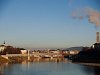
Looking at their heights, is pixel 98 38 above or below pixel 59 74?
above

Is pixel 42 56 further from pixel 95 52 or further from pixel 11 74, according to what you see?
pixel 11 74

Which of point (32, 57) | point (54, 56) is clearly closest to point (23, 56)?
point (32, 57)

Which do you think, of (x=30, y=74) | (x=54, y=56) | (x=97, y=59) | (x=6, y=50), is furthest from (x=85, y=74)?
(x=54, y=56)

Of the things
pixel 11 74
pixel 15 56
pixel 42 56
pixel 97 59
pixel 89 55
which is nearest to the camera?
pixel 11 74

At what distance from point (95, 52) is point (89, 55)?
0.80m

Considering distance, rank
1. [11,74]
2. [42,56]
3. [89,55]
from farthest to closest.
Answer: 1. [42,56]
2. [89,55]
3. [11,74]

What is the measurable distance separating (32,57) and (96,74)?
16.0 m

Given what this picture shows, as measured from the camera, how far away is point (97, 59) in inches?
702

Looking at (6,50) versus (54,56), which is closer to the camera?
(6,50)

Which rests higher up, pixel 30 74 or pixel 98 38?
pixel 98 38

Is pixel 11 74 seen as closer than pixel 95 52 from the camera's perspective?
Yes

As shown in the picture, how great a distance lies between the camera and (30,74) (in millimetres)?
10656

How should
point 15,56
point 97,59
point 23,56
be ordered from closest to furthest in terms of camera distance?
point 97,59 → point 15,56 → point 23,56

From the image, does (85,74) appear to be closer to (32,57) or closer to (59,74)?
(59,74)
